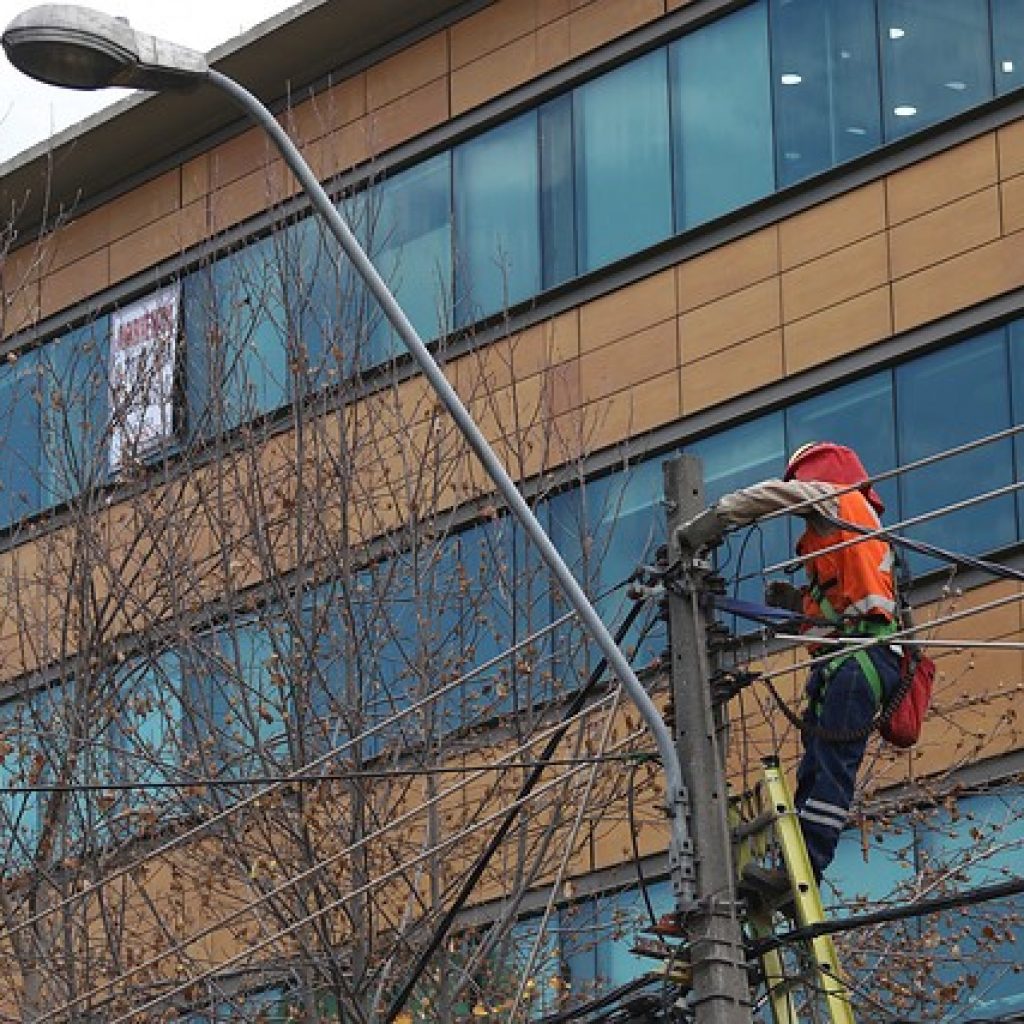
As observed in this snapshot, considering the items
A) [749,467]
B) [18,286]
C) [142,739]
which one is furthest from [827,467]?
[18,286]

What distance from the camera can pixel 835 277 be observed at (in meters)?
24.9

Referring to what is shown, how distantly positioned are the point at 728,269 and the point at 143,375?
4638mm

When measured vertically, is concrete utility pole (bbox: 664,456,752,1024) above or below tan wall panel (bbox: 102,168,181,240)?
below

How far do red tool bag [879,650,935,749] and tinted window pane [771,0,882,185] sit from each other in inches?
447

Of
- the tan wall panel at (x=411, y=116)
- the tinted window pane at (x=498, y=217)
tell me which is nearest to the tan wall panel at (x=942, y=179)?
A: the tinted window pane at (x=498, y=217)

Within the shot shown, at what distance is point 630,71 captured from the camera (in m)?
27.2

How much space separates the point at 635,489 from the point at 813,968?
12.4m

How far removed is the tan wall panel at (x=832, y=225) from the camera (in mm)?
24781

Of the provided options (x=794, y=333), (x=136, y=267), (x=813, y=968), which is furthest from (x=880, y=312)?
(x=813, y=968)

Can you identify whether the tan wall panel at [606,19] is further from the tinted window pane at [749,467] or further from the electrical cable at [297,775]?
the electrical cable at [297,775]

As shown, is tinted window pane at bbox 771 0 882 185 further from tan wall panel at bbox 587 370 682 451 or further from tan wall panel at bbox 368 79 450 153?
tan wall panel at bbox 368 79 450 153

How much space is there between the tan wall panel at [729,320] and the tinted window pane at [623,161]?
96 cm

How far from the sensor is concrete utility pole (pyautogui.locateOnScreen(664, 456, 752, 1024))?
12.7 meters

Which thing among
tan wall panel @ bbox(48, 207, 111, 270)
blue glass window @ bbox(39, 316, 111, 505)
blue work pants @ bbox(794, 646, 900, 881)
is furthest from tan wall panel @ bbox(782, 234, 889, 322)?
blue work pants @ bbox(794, 646, 900, 881)
